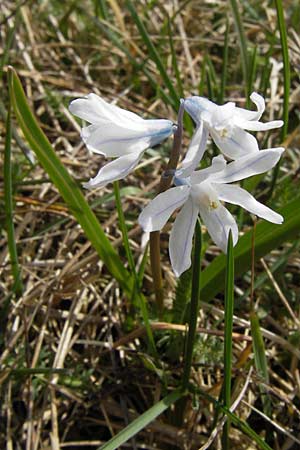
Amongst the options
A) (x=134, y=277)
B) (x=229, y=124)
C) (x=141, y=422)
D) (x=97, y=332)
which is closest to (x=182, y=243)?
(x=229, y=124)

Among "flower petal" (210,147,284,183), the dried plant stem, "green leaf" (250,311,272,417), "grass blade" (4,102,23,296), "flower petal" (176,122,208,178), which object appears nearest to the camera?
"flower petal" (176,122,208,178)

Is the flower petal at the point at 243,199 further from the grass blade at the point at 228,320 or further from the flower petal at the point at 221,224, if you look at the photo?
the grass blade at the point at 228,320

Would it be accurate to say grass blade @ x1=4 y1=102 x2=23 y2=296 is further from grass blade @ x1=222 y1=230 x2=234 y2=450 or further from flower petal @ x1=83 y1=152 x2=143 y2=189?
grass blade @ x1=222 y1=230 x2=234 y2=450

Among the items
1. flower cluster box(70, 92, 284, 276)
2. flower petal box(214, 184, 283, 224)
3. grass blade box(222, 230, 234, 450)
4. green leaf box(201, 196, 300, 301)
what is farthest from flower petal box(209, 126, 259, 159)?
green leaf box(201, 196, 300, 301)

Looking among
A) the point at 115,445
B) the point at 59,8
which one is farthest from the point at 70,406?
the point at 59,8

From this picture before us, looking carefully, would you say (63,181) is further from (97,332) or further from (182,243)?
(97,332)

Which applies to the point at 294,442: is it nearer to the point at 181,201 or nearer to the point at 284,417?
the point at 284,417

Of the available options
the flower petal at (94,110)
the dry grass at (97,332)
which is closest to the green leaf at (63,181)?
the dry grass at (97,332)
